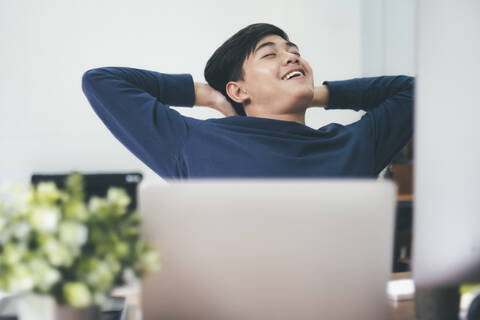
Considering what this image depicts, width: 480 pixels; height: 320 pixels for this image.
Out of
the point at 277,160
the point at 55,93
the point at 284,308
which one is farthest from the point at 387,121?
the point at 55,93

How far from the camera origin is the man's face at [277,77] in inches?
55.8

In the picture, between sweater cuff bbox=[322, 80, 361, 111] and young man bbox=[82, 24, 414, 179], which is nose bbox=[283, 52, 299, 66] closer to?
young man bbox=[82, 24, 414, 179]

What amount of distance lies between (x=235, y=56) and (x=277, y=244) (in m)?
1.19

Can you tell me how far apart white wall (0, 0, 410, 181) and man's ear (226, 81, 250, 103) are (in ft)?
3.91

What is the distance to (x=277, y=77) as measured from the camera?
1447 millimetres

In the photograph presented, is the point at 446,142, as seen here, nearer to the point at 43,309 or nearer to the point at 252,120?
the point at 43,309

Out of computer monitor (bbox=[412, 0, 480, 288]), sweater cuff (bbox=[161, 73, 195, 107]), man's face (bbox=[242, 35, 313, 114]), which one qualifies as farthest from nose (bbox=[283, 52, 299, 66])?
computer monitor (bbox=[412, 0, 480, 288])

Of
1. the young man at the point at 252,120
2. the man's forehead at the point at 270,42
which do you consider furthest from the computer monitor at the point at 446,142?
the man's forehead at the point at 270,42

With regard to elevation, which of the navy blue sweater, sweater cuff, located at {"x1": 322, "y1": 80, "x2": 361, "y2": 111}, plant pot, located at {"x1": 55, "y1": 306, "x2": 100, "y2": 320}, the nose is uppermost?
the nose

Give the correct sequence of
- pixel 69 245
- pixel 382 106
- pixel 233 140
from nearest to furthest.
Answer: pixel 69 245 < pixel 233 140 < pixel 382 106

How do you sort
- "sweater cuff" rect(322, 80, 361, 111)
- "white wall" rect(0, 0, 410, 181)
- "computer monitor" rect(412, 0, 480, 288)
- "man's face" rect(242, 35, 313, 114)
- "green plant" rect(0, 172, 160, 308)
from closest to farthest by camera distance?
1. "green plant" rect(0, 172, 160, 308)
2. "computer monitor" rect(412, 0, 480, 288)
3. "man's face" rect(242, 35, 313, 114)
4. "sweater cuff" rect(322, 80, 361, 111)
5. "white wall" rect(0, 0, 410, 181)

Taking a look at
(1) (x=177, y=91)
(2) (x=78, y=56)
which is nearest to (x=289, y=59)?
(1) (x=177, y=91)

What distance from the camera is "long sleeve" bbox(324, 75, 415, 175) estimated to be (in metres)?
1.48

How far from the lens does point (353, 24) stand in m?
2.97
